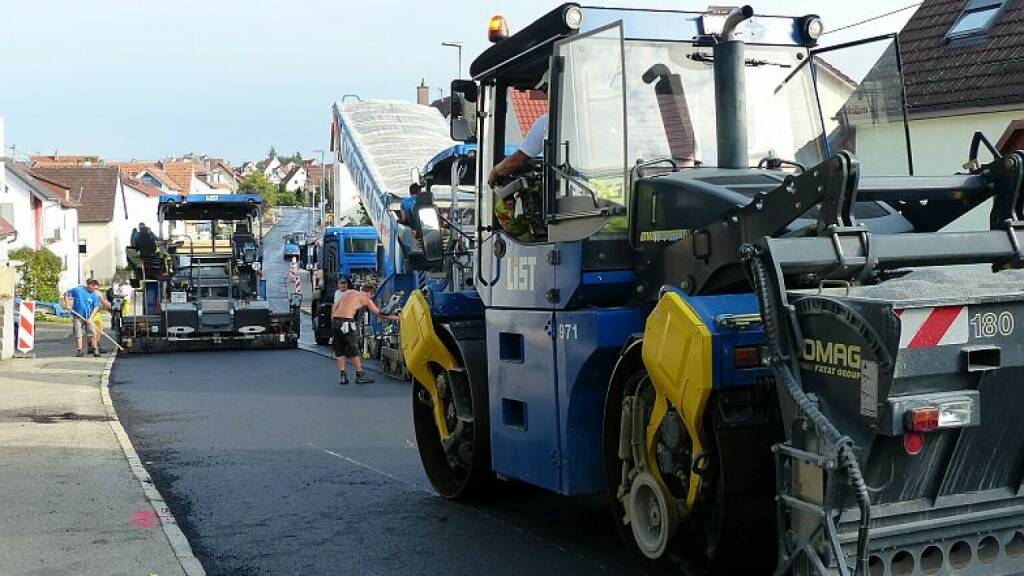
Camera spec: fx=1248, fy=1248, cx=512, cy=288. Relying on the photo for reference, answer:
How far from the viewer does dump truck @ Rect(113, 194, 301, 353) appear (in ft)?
84.4

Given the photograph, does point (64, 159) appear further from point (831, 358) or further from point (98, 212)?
point (831, 358)

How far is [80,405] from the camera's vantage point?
15094 millimetres

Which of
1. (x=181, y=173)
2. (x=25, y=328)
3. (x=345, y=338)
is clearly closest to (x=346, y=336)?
(x=345, y=338)

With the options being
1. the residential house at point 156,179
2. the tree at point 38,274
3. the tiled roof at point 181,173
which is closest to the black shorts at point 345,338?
the tree at point 38,274

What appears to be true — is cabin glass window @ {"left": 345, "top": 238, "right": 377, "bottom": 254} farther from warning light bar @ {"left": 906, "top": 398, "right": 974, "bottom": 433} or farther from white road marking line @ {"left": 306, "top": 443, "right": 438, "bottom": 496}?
warning light bar @ {"left": 906, "top": 398, "right": 974, "bottom": 433}

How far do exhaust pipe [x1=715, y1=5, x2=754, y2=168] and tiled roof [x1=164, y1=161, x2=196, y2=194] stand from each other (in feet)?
361

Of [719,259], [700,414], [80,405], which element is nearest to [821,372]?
[700,414]

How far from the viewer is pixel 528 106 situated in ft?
24.7

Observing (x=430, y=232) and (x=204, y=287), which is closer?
(x=430, y=232)

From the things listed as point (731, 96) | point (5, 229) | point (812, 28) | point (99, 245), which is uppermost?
point (99, 245)

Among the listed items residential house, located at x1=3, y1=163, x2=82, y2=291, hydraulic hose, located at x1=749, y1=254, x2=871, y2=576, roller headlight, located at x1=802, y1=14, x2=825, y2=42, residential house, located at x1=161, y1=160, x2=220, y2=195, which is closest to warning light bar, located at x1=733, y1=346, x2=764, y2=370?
hydraulic hose, located at x1=749, y1=254, x2=871, y2=576

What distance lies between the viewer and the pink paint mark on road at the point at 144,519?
7.88 m

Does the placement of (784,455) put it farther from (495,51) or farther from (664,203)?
(495,51)

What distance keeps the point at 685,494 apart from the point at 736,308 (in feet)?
3.10
